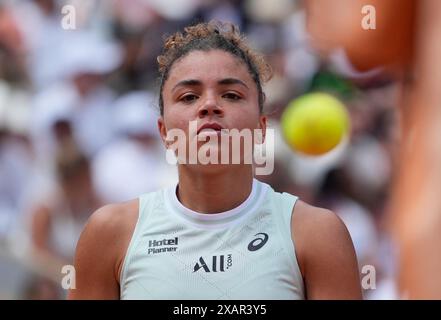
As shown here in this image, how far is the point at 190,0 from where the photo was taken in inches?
170

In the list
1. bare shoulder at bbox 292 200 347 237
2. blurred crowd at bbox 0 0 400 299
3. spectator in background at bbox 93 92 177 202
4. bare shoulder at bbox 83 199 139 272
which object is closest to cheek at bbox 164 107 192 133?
bare shoulder at bbox 83 199 139 272

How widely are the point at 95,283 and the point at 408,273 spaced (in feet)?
2.26

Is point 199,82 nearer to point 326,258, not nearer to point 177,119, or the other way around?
point 177,119

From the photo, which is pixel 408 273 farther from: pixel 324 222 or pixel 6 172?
pixel 6 172

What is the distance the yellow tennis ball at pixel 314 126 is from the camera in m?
3.23

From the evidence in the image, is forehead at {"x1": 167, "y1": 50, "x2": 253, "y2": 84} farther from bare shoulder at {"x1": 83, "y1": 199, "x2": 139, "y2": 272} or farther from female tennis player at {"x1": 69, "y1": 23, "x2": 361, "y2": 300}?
bare shoulder at {"x1": 83, "y1": 199, "x2": 139, "y2": 272}

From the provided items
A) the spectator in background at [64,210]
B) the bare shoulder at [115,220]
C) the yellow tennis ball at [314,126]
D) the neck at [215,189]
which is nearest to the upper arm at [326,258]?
the neck at [215,189]

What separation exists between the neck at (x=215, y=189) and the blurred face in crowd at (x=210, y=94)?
0.10 metres

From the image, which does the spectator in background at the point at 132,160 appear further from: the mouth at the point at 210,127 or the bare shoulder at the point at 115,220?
the mouth at the point at 210,127

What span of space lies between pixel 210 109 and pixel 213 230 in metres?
0.26

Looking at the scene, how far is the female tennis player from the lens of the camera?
1.69m

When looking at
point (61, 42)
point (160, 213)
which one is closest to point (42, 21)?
point (61, 42)

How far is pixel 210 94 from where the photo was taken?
1802 millimetres

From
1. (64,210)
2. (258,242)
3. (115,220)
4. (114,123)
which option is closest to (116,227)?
(115,220)
